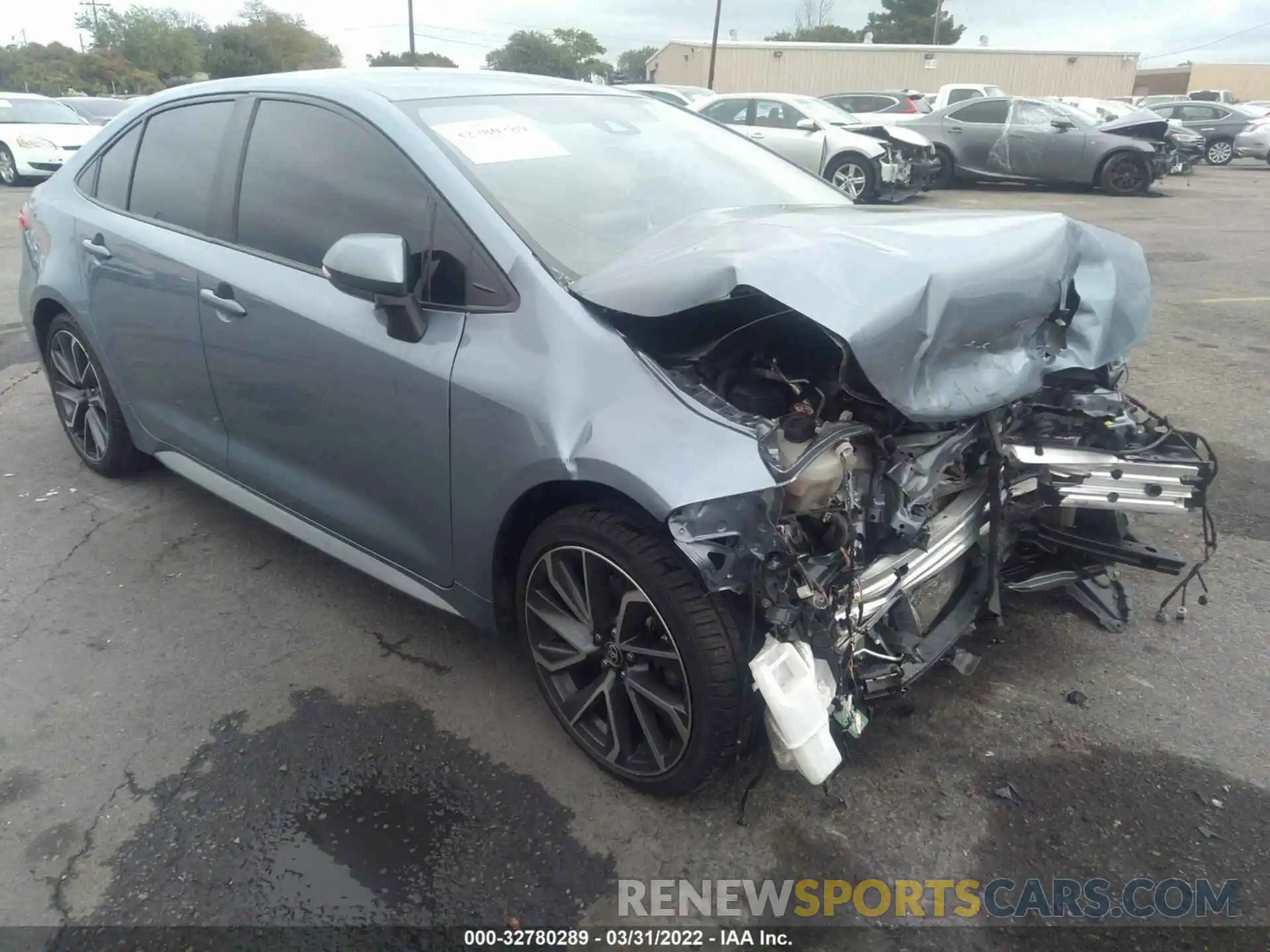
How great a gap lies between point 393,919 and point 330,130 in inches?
91.6

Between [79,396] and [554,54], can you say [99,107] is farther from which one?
[554,54]

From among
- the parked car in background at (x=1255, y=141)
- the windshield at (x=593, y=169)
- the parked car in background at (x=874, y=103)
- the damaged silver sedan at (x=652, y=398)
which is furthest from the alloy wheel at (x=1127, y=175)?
the damaged silver sedan at (x=652, y=398)

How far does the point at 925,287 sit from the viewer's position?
230 cm

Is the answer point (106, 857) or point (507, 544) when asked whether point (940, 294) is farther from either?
point (106, 857)

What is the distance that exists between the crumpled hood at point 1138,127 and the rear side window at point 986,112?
156cm

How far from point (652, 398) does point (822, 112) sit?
44.4 ft

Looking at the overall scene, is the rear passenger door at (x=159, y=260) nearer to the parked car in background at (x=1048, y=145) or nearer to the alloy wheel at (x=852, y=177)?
the alloy wheel at (x=852, y=177)

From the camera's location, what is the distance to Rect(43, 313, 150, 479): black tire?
4.15 metres

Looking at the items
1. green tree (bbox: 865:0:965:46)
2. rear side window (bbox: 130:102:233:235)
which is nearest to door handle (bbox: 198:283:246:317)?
rear side window (bbox: 130:102:233:235)

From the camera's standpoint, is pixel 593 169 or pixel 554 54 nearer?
pixel 593 169

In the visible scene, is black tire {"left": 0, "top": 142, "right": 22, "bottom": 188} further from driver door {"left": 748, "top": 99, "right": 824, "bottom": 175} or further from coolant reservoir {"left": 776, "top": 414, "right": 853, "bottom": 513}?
coolant reservoir {"left": 776, "top": 414, "right": 853, "bottom": 513}

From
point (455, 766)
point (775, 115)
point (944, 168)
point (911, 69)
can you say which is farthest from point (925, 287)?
point (911, 69)

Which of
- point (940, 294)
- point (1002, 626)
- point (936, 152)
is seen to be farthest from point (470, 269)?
point (936, 152)

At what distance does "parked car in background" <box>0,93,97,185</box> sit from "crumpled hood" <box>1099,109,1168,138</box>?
17586 mm
